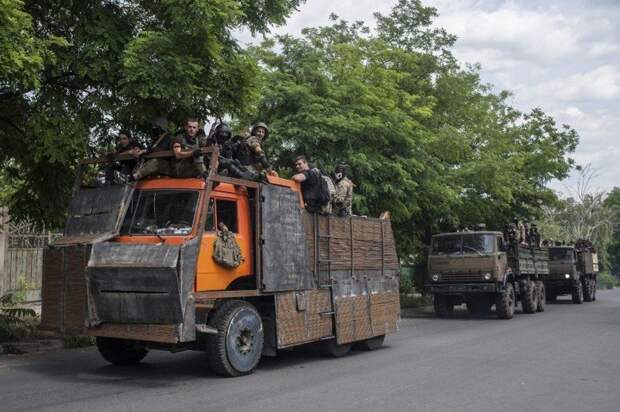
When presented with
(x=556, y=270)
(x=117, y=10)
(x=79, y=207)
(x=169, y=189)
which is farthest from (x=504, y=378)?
(x=556, y=270)

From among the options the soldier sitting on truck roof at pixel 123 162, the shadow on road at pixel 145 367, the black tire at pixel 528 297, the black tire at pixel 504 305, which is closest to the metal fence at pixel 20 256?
the shadow on road at pixel 145 367

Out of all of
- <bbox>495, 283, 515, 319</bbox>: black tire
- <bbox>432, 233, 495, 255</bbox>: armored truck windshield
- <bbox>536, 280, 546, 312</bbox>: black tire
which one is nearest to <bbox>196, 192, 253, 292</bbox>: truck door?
<bbox>432, 233, 495, 255</bbox>: armored truck windshield

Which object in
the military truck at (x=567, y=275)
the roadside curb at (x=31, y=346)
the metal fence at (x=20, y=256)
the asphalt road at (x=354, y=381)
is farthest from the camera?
the military truck at (x=567, y=275)

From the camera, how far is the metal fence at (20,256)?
15.8 meters

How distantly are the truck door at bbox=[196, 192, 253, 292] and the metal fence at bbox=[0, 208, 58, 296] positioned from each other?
26.9ft

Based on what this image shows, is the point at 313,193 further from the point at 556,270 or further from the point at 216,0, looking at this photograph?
the point at 556,270

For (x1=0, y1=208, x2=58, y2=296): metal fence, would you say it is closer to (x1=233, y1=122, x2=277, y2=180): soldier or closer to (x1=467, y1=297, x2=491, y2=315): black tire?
(x1=233, y1=122, x2=277, y2=180): soldier

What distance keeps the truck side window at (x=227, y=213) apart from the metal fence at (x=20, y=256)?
8.22m

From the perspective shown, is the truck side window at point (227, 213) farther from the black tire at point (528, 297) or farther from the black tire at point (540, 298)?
the black tire at point (540, 298)

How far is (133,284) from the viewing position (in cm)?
815

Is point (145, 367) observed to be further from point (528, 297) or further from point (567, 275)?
point (567, 275)

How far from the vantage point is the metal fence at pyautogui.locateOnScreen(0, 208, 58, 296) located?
15.8m

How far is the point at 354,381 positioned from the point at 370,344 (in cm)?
352

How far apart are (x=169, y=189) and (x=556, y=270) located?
23.0 meters
